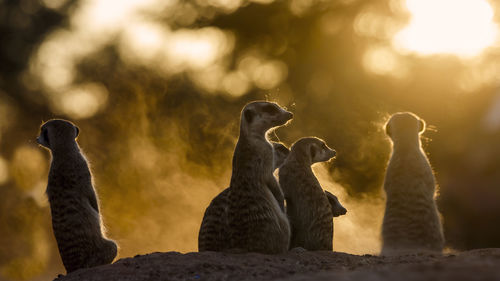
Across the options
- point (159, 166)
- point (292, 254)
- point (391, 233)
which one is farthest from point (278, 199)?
point (159, 166)

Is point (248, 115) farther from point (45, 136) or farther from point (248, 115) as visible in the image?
point (45, 136)

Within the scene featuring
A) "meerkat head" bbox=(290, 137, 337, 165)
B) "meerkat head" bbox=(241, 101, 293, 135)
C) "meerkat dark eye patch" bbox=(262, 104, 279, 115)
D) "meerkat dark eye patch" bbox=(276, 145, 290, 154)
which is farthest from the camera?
"meerkat dark eye patch" bbox=(276, 145, 290, 154)

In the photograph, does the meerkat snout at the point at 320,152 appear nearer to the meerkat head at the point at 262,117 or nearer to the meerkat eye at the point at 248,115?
the meerkat head at the point at 262,117

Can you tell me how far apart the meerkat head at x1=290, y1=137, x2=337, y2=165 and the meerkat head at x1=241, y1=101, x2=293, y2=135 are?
33 cm

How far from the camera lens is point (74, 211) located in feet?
17.3

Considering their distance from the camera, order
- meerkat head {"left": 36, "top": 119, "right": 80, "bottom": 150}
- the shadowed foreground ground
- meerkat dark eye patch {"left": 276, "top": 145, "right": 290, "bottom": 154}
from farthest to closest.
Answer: meerkat dark eye patch {"left": 276, "top": 145, "right": 290, "bottom": 154}
meerkat head {"left": 36, "top": 119, "right": 80, "bottom": 150}
the shadowed foreground ground

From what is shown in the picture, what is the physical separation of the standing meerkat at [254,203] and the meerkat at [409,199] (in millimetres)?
1390

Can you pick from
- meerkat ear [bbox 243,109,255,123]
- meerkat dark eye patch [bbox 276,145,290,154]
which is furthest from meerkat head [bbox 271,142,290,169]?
meerkat ear [bbox 243,109,255,123]

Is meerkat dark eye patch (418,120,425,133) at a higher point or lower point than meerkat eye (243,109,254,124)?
higher

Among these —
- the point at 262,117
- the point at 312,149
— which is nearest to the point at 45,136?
the point at 262,117

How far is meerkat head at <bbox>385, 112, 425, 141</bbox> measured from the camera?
6.54 m

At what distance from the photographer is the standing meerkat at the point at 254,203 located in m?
4.80

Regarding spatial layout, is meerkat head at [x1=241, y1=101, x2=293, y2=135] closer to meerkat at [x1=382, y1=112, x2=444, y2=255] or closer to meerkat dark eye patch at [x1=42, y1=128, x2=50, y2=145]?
meerkat at [x1=382, y1=112, x2=444, y2=255]

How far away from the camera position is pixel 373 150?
309 inches
